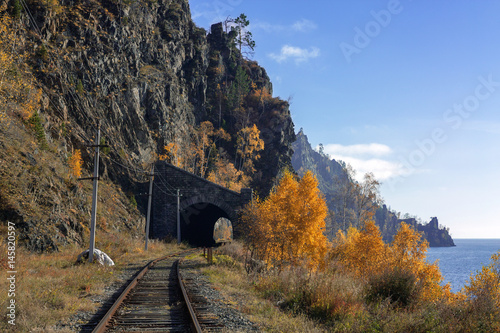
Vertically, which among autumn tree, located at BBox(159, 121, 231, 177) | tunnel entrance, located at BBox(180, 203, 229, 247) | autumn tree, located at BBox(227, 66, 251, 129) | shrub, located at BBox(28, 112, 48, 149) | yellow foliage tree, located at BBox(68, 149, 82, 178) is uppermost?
autumn tree, located at BBox(227, 66, 251, 129)

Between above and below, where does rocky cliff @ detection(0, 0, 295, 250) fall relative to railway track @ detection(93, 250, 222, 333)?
above

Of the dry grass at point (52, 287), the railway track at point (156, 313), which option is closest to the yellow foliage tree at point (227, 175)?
the dry grass at point (52, 287)

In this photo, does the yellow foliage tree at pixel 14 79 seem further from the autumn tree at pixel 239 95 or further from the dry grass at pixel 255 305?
the autumn tree at pixel 239 95

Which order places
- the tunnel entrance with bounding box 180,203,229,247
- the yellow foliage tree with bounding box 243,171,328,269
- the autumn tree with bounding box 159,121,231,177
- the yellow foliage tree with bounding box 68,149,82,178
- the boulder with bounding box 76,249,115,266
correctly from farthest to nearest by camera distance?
the autumn tree with bounding box 159,121,231,177 < the tunnel entrance with bounding box 180,203,229,247 < the yellow foliage tree with bounding box 243,171,328,269 < the yellow foliage tree with bounding box 68,149,82,178 < the boulder with bounding box 76,249,115,266

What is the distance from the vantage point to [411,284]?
365 inches

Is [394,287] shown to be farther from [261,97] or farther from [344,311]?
[261,97]

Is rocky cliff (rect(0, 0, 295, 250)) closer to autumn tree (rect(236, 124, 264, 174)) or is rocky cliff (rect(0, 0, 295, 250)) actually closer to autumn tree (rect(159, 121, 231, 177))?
autumn tree (rect(159, 121, 231, 177))

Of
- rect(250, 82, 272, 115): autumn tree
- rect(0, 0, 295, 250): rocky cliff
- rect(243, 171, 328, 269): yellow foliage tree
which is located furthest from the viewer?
rect(250, 82, 272, 115): autumn tree

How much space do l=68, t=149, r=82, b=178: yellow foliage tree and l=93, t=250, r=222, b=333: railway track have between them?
18880 millimetres

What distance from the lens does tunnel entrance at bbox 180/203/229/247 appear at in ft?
136

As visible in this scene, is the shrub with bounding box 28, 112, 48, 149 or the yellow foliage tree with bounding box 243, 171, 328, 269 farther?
the yellow foliage tree with bounding box 243, 171, 328, 269

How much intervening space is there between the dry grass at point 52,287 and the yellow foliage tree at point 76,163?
404 inches

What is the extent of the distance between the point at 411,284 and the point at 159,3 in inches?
2501

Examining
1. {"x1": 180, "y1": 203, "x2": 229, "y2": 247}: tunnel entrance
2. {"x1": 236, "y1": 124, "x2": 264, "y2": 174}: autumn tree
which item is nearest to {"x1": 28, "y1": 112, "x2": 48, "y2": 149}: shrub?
{"x1": 180, "y1": 203, "x2": 229, "y2": 247}: tunnel entrance
